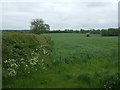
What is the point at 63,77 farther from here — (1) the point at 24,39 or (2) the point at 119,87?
(1) the point at 24,39

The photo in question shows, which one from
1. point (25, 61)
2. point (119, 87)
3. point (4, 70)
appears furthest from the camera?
point (25, 61)

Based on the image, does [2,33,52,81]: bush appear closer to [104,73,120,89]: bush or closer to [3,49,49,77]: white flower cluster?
[3,49,49,77]: white flower cluster

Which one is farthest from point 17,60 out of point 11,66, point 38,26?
point 38,26

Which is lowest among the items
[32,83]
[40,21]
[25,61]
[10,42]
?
[32,83]

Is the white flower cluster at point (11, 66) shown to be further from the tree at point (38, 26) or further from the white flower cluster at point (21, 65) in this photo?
the tree at point (38, 26)

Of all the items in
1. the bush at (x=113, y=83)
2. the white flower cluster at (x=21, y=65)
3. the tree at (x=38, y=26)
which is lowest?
the bush at (x=113, y=83)

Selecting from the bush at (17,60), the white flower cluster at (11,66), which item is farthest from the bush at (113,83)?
the white flower cluster at (11,66)

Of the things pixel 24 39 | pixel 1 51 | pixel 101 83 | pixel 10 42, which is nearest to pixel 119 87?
pixel 101 83

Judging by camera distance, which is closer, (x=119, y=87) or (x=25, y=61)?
(x=119, y=87)

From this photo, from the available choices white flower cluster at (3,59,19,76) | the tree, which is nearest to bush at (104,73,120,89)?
white flower cluster at (3,59,19,76)

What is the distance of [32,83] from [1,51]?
220cm

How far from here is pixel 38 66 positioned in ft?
33.1

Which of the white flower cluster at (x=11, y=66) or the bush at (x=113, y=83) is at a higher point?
the white flower cluster at (x=11, y=66)

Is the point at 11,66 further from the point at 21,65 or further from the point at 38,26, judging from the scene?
the point at 38,26
